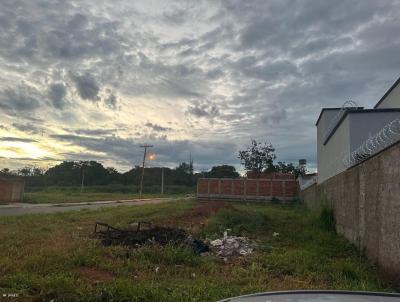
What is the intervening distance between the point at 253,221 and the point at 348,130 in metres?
5.47

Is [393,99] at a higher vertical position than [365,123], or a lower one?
higher

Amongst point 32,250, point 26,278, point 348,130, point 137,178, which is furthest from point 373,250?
point 137,178

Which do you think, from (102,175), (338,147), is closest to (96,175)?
(102,175)

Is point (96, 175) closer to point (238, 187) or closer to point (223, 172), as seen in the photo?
point (223, 172)

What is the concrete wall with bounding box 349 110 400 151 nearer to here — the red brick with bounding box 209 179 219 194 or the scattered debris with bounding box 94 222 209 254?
the scattered debris with bounding box 94 222 209 254

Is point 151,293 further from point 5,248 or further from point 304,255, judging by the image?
point 5,248

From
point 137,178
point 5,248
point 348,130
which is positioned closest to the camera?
point 5,248

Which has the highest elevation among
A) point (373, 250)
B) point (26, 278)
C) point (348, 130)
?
point (348, 130)

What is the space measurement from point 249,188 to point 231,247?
32870 mm

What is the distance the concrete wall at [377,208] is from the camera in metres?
6.50

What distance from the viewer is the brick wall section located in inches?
1612

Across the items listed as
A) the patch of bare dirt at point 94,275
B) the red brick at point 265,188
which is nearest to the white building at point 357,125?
the patch of bare dirt at point 94,275

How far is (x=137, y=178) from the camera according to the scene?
347 feet

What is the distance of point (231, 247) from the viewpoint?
10047mm
